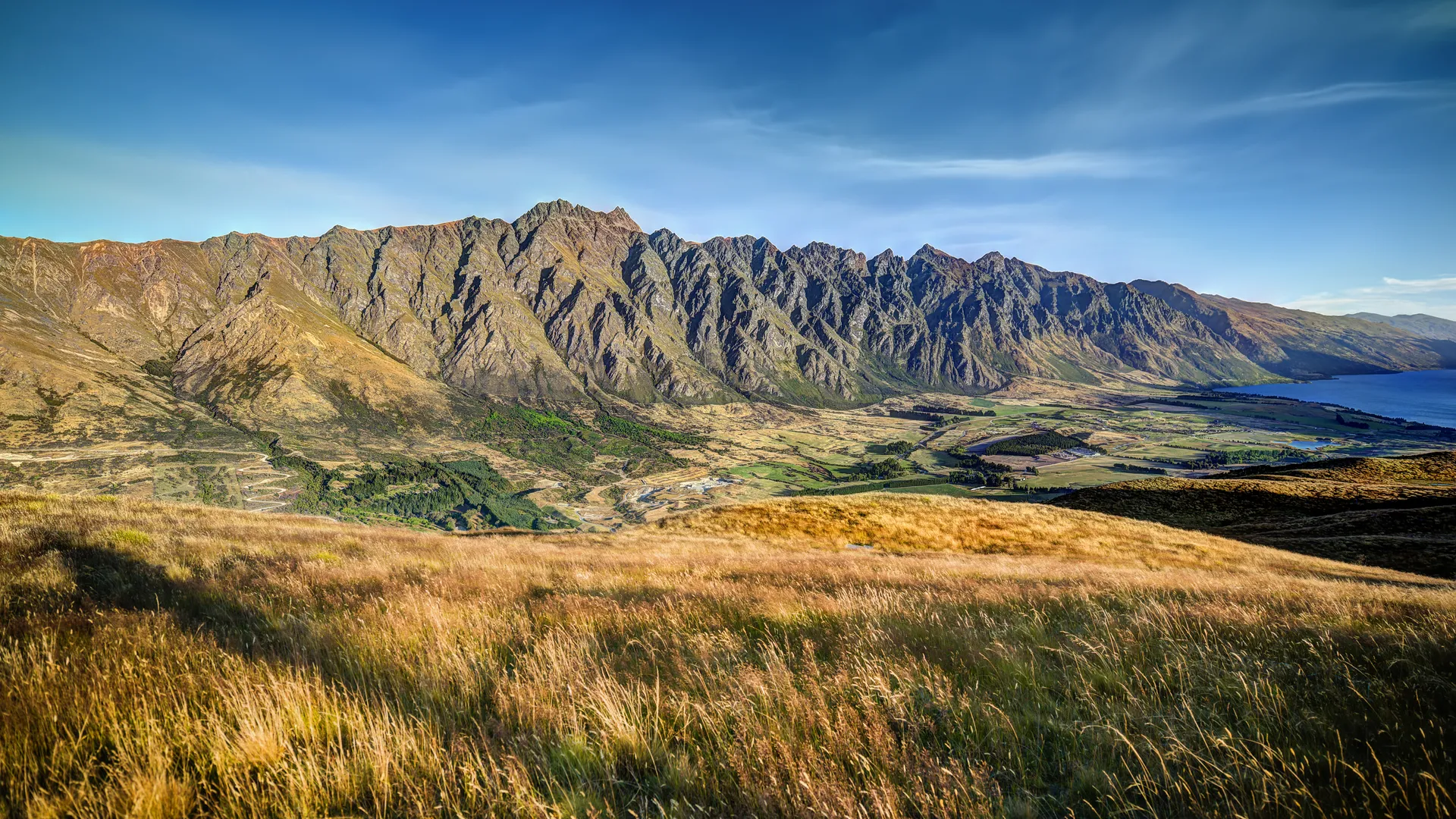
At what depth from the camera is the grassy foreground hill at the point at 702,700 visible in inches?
113

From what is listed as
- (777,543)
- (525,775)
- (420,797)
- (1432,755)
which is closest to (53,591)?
(420,797)

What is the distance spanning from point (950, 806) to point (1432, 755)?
3059 mm

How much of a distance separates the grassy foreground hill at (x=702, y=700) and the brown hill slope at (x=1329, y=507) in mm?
26864

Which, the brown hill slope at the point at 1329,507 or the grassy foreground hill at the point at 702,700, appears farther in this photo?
the brown hill slope at the point at 1329,507

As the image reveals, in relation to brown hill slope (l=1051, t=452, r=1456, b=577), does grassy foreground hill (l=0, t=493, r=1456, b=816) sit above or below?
above

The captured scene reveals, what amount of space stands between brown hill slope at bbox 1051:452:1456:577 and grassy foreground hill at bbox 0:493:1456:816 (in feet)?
88.1

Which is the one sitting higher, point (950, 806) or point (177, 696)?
point (950, 806)

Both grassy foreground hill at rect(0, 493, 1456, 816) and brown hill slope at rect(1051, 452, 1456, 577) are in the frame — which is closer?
grassy foreground hill at rect(0, 493, 1456, 816)

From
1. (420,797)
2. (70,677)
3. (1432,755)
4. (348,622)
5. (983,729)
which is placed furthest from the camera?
(348,622)

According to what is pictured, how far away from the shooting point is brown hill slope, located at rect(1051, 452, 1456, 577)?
24.9 meters

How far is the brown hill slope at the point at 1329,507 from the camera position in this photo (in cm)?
2494

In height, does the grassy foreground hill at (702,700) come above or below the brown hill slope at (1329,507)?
above

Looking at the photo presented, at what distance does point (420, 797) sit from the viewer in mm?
2879

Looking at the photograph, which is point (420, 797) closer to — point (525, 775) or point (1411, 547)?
point (525, 775)
